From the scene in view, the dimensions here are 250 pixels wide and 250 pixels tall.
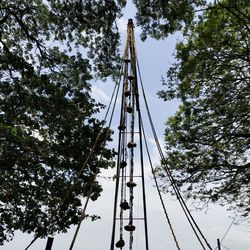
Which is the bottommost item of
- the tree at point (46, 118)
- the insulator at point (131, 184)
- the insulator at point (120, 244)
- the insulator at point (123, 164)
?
the insulator at point (120, 244)

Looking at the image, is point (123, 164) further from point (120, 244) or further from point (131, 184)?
point (120, 244)

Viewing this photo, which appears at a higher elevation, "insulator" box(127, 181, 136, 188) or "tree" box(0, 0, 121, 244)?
"tree" box(0, 0, 121, 244)

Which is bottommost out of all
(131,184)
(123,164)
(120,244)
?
(120,244)

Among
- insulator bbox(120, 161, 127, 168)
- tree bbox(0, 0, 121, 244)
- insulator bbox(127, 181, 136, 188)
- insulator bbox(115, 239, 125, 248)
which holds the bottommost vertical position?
insulator bbox(115, 239, 125, 248)

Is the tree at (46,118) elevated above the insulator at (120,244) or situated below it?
above

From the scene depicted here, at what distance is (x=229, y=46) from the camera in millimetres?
11266

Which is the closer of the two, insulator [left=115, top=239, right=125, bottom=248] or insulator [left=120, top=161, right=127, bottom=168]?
insulator [left=115, top=239, right=125, bottom=248]

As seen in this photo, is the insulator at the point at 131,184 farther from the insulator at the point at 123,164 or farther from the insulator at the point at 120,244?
the insulator at the point at 120,244

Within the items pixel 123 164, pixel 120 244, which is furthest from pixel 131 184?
pixel 120 244

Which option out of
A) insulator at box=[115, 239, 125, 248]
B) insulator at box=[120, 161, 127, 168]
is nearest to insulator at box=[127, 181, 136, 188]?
insulator at box=[120, 161, 127, 168]

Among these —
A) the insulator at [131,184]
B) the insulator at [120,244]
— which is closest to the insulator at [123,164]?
the insulator at [131,184]

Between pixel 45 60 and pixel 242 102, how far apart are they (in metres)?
→ 7.17

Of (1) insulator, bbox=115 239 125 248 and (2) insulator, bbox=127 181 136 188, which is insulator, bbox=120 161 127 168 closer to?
(2) insulator, bbox=127 181 136 188

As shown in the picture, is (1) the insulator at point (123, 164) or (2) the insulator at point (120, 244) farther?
(1) the insulator at point (123, 164)
